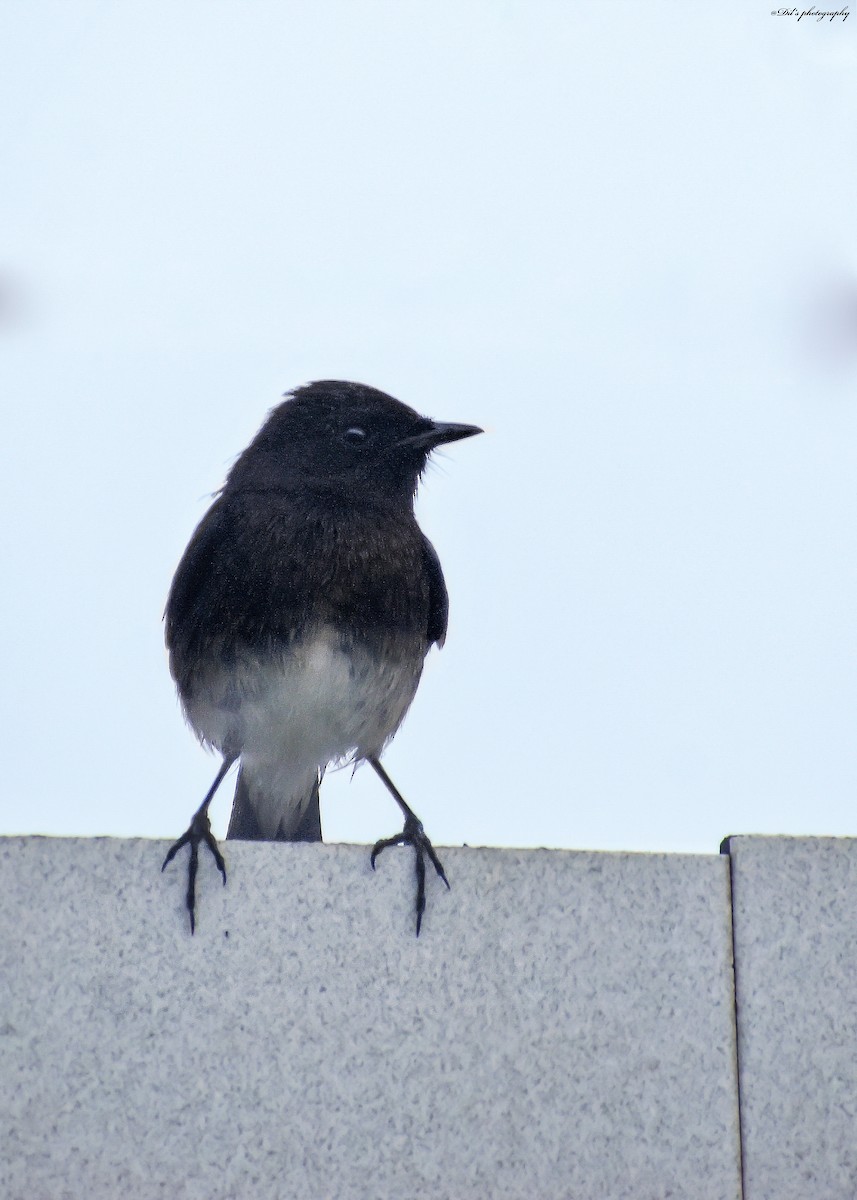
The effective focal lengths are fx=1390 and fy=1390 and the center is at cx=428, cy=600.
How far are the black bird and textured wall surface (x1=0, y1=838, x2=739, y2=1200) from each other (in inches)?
24.4

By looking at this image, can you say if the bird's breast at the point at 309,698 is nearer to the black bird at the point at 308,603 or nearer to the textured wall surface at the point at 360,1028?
the black bird at the point at 308,603

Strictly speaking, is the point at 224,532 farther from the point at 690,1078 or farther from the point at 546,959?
the point at 690,1078

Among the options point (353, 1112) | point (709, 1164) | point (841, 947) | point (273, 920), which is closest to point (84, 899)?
point (273, 920)

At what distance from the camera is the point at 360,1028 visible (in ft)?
9.49

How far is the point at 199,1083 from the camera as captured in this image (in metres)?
2.82

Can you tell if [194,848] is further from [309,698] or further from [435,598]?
[435,598]

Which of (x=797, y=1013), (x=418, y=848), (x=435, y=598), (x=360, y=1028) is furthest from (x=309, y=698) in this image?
(x=797, y=1013)

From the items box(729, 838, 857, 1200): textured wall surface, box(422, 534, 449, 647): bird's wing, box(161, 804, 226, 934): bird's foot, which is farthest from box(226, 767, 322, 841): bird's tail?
box(729, 838, 857, 1200): textured wall surface

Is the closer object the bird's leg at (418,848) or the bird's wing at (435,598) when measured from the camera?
the bird's leg at (418,848)

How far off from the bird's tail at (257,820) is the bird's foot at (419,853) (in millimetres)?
949

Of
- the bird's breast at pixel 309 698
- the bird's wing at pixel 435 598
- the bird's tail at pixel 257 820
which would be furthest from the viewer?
the bird's wing at pixel 435 598

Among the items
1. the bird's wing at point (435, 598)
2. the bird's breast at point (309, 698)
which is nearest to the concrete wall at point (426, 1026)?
the bird's breast at point (309, 698)

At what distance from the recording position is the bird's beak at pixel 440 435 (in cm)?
452

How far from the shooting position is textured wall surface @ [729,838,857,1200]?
112 inches
